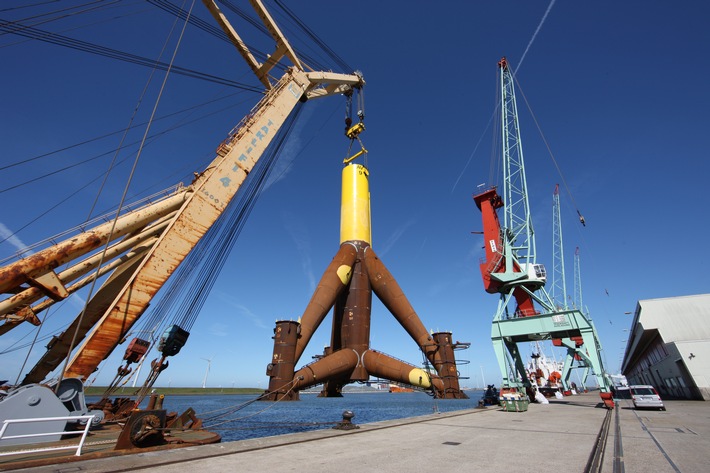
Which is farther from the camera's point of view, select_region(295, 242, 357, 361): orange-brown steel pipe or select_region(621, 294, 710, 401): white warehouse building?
select_region(621, 294, 710, 401): white warehouse building

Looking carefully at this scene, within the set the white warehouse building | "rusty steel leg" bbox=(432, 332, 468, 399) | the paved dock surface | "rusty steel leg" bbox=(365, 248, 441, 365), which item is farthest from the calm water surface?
the white warehouse building

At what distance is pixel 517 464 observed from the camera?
6805 millimetres

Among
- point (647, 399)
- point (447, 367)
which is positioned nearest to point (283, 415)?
point (447, 367)

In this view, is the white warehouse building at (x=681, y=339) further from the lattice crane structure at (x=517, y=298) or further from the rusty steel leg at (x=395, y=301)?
the rusty steel leg at (x=395, y=301)

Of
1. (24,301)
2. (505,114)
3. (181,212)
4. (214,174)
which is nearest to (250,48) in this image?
(214,174)

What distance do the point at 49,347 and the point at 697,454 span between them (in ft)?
81.0

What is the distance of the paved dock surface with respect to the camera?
640 cm

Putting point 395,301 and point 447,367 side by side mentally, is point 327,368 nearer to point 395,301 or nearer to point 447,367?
Answer: point 395,301

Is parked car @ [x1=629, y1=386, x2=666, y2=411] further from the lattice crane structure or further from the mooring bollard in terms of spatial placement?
the mooring bollard

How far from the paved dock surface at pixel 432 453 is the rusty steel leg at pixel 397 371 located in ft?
37.5

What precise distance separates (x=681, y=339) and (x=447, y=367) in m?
32.6

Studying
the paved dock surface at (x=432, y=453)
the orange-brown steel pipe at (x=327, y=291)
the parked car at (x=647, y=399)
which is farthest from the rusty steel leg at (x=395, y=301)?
the parked car at (x=647, y=399)

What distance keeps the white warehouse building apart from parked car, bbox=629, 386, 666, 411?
1638 centimetres

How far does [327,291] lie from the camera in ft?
76.4
